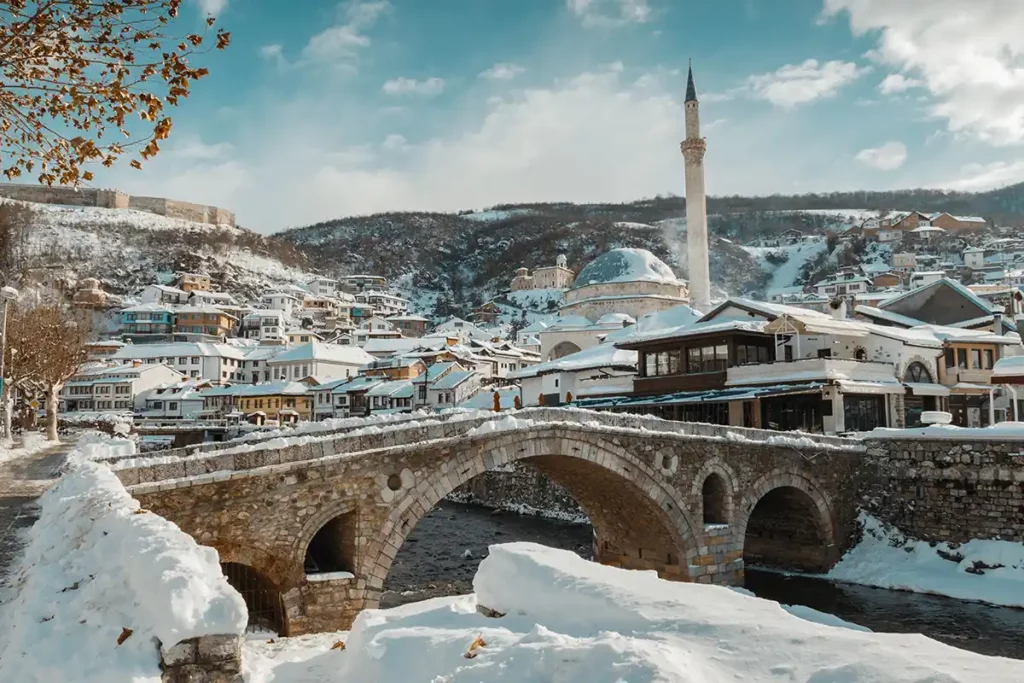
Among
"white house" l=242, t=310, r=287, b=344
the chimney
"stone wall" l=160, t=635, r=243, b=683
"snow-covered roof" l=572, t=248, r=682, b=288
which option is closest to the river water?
"stone wall" l=160, t=635, r=243, b=683

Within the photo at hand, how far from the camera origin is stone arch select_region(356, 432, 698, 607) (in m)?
16.8

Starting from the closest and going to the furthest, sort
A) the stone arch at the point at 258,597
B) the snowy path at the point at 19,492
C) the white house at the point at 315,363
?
the snowy path at the point at 19,492 → the stone arch at the point at 258,597 → the white house at the point at 315,363

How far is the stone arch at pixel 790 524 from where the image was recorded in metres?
24.2

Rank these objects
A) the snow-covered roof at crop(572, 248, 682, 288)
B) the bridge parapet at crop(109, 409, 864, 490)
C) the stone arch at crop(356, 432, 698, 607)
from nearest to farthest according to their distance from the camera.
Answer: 1. the bridge parapet at crop(109, 409, 864, 490)
2. the stone arch at crop(356, 432, 698, 607)
3. the snow-covered roof at crop(572, 248, 682, 288)

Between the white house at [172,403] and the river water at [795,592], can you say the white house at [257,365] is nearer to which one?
the white house at [172,403]

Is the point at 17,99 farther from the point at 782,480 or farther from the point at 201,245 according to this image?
the point at 201,245

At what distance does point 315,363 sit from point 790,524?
66396mm

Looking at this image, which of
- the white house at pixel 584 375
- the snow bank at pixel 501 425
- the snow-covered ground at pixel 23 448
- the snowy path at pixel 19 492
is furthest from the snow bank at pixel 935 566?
the snow-covered ground at pixel 23 448

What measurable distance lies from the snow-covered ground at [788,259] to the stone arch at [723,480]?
12115cm

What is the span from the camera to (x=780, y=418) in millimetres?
30453

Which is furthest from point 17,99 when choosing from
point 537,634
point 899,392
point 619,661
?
point 899,392

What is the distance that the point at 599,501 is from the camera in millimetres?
24406

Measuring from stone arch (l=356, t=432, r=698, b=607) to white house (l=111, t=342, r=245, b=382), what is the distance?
241 feet

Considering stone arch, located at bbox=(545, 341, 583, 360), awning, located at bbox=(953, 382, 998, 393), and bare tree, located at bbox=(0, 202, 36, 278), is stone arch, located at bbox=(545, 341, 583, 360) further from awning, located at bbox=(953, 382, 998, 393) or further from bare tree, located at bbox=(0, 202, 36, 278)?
bare tree, located at bbox=(0, 202, 36, 278)
